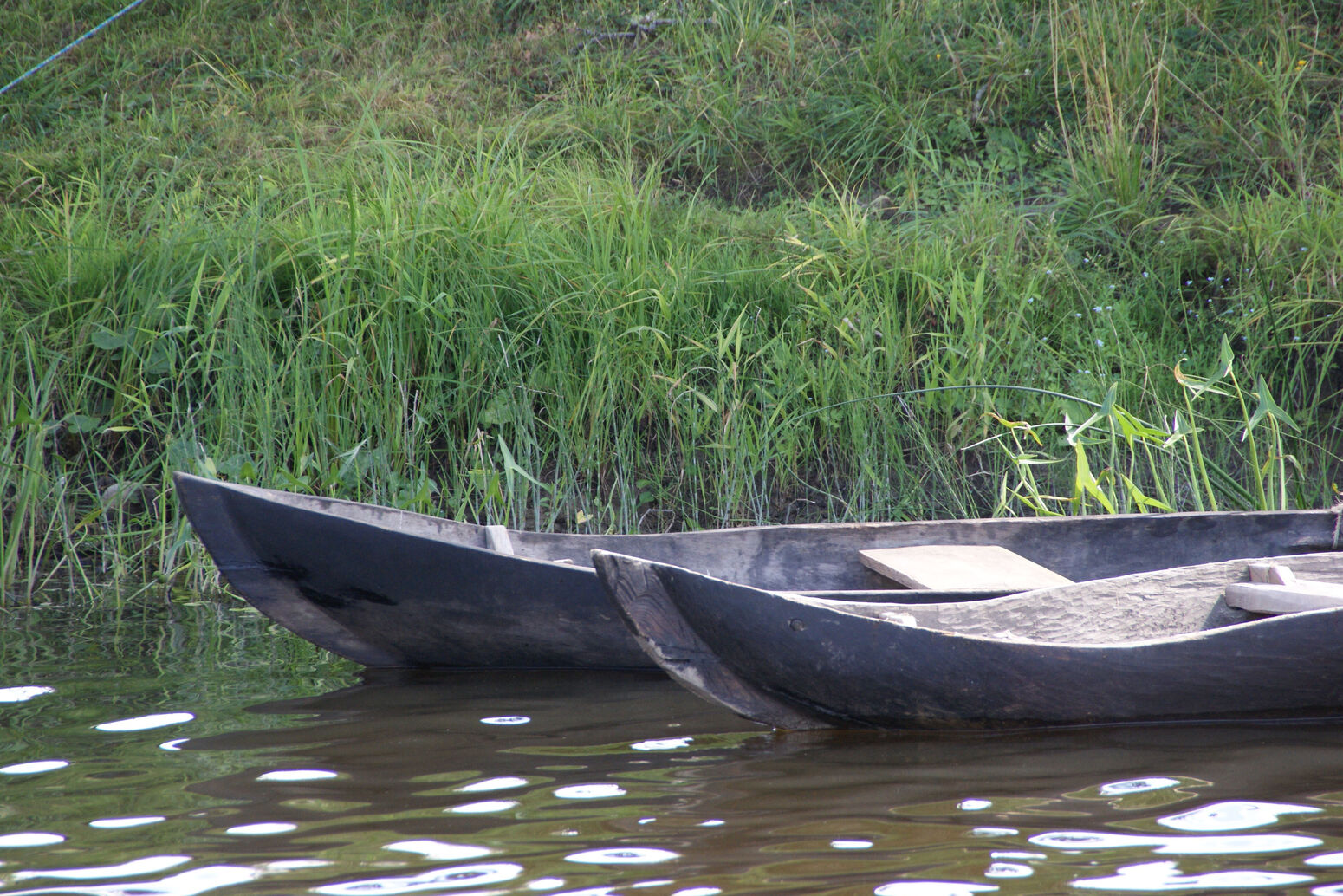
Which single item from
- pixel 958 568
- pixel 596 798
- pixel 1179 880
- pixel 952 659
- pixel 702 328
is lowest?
pixel 1179 880

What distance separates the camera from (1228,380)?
15.6ft

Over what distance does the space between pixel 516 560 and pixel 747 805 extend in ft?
3.47

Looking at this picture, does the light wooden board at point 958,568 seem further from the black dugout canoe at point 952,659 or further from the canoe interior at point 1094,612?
the black dugout canoe at point 952,659

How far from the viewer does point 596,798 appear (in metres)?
2.16

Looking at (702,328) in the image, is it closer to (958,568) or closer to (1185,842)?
(958,568)

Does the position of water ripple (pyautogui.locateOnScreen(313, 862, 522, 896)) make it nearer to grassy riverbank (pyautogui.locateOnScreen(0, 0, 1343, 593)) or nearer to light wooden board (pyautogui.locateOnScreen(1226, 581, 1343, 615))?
light wooden board (pyautogui.locateOnScreen(1226, 581, 1343, 615))

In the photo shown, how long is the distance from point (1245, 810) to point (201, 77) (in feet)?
24.5

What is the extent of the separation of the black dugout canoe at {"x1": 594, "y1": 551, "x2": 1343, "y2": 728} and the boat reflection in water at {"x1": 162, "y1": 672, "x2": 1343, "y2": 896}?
77 mm

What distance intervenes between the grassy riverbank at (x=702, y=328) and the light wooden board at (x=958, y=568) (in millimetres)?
362

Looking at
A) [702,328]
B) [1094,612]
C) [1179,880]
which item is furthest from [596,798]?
[702,328]

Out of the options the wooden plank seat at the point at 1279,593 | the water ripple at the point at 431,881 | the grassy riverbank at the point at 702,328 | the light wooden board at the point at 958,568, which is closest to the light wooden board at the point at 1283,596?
the wooden plank seat at the point at 1279,593

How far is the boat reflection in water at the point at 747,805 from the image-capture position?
70.8 inches

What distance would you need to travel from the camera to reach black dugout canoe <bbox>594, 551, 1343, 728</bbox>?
2.30 m

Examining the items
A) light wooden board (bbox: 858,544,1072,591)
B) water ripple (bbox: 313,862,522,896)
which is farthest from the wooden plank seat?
water ripple (bbox: 313,862,522,896)
